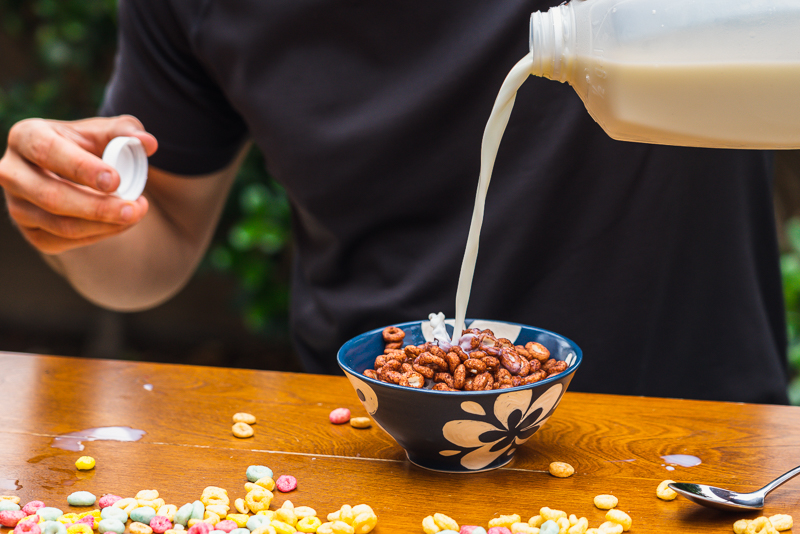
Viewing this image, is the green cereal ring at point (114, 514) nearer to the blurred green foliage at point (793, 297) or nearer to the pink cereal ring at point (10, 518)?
the pink cereal ring at point (10, 518)

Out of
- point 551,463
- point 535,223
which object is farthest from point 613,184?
point 551,463

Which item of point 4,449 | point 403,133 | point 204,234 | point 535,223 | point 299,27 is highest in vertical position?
point 299,27

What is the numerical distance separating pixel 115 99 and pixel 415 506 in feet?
2.75

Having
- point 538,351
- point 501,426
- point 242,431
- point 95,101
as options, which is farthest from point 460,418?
point 95,101

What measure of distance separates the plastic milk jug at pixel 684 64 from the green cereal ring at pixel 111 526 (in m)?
0.51

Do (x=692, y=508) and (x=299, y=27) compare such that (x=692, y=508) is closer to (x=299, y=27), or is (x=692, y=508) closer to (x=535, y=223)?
(x=535, y=223)

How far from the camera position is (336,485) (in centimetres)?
62

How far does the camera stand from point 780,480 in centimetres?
61

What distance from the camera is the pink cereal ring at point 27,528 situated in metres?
0.53

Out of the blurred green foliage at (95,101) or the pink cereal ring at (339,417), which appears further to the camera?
the blurred green foliage at (95,101)

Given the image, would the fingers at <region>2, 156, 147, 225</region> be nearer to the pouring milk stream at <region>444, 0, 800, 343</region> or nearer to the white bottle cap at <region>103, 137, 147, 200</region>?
the white bottle cap at <region>103, 137, 147, 200</region>

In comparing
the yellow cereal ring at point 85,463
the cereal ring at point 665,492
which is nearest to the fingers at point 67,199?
the yellow cereal ring at point 85,463

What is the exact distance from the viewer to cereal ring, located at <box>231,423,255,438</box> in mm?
718

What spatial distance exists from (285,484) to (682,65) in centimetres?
48
